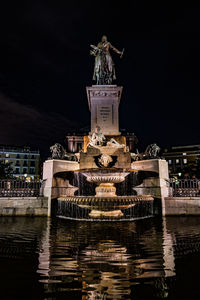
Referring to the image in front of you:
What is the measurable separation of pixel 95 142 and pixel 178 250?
12.6 meters

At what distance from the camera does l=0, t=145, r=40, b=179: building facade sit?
91562 millimetres

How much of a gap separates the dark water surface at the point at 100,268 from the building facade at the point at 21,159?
88676mm

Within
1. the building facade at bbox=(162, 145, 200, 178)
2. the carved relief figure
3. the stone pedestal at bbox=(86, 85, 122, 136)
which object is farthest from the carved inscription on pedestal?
the building facade at bbox=(162, 145, 200, 178)

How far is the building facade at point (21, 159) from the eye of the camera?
300 feet

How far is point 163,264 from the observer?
453 cm

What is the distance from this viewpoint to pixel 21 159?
309ft

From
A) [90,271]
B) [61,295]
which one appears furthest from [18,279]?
[90,271]

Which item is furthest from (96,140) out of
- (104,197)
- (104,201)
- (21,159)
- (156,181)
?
(21,159)

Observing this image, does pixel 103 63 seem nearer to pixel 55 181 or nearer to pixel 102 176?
pixel 55 181

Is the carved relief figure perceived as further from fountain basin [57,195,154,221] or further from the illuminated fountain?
fountain basin [57,195,154,221]

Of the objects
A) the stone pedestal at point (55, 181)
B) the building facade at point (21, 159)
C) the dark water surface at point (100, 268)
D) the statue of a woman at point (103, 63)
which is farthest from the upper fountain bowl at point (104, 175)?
the building facade at point (21, 159)

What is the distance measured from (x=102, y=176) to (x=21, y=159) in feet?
291

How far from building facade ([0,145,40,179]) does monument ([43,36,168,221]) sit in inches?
3001

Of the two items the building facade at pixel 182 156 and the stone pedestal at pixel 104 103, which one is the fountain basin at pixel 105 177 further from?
the building facade at pixel 182 156
